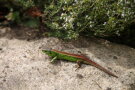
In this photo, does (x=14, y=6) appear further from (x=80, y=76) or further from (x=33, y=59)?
(x=80, y=76)

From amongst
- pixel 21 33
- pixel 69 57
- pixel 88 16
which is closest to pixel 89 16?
pixel 88 16

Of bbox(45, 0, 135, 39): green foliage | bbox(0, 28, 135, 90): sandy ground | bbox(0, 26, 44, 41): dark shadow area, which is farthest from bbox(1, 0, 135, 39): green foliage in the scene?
bbox(0, 26, 44, 41): dark shadow area

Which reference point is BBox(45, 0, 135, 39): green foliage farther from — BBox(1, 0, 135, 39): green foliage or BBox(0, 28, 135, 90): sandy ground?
BBox(0, 28, 135, 90): sandy ground

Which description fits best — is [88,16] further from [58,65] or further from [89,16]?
[58,65]

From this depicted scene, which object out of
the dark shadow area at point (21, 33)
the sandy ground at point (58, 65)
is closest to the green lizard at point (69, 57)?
the sandy ground at point (58, 65)

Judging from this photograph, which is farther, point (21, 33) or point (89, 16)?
point (21, 33)

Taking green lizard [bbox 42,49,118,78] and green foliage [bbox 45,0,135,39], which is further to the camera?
green lizard [bbox 42,49,118,78]

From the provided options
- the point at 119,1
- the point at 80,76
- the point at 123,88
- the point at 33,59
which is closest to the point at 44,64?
the point at 33,59

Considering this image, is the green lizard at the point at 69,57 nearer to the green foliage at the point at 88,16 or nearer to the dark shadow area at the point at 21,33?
the green foliage at the point at 88,16
